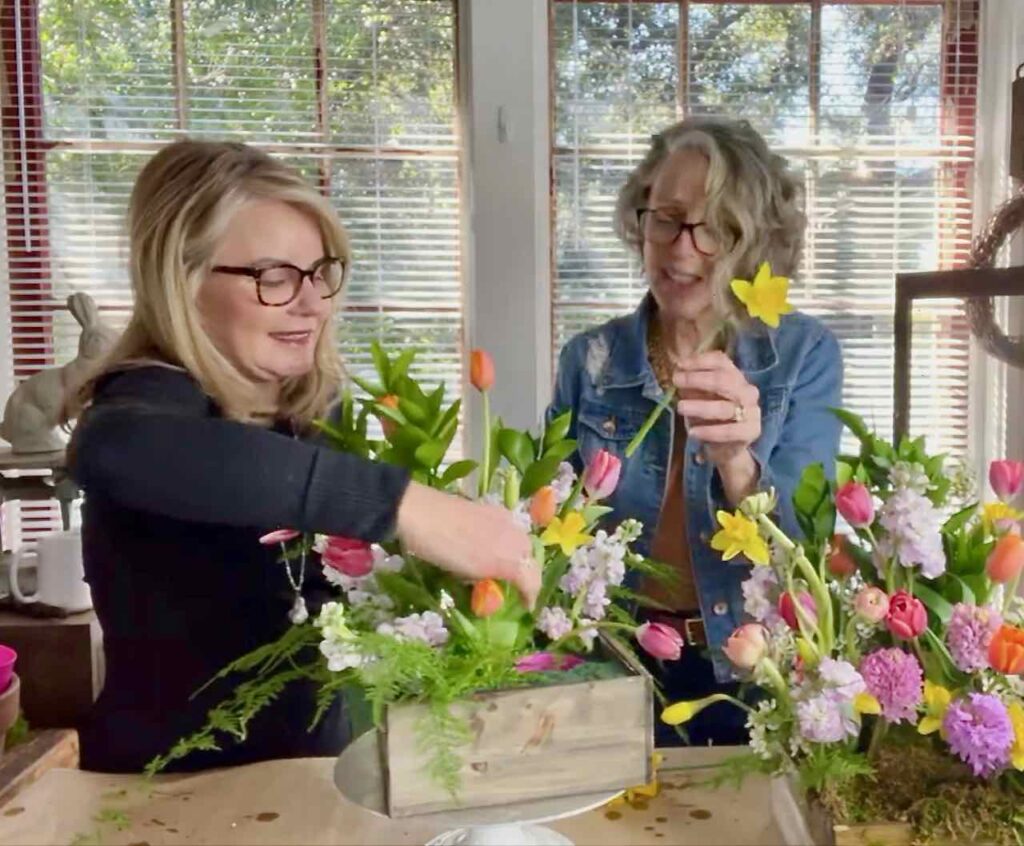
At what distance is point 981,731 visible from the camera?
789 mm

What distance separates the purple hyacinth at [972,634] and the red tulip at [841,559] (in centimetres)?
9

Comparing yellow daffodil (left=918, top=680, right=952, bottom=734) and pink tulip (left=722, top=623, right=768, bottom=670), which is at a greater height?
pink tulip (left=722, top=623, right=768, bottom=670)

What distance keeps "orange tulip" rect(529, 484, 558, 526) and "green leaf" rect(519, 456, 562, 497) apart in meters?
0.03

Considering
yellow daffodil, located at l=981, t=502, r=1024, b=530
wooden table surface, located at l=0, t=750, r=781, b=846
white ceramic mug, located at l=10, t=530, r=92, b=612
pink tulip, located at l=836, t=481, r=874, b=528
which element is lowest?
white ceramic mug, located at l=10, t=530, r=92, b=612

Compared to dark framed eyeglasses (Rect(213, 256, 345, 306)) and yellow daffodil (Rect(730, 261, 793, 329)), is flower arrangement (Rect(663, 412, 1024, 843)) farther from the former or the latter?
dark framed eyeglasses (Rect(213, 256, 345, 306))

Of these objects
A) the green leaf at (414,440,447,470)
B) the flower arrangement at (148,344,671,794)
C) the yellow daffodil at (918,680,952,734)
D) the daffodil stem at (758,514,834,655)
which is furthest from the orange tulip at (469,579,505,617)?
the yellow daffodil at (918,680,952,734)

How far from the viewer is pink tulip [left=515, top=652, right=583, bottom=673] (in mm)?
875

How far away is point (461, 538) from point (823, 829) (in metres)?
0.35

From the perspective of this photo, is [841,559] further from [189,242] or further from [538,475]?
[189,242]

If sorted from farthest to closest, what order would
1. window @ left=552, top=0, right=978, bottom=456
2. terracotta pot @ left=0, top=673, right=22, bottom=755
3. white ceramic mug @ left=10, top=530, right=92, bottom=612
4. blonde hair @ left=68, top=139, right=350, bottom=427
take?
window @ left=552, top=0, right=978, bottom=456 → white ceramic mug @ left=10, top=530, right=92, bottom=612 → terracotta pot @ left=0, top=673, right=22, bottom=755 → blonde hair @ left=68, top=139, right=350, bottom=427

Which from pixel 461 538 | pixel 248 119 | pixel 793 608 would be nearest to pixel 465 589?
pixel 461 538

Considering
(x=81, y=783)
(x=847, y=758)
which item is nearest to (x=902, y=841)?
(x=847, y=758)

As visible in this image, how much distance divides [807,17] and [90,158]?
154cm

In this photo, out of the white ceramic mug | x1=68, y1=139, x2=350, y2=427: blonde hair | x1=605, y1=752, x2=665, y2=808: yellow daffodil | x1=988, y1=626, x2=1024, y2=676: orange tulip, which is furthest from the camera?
the white ceramic mug
